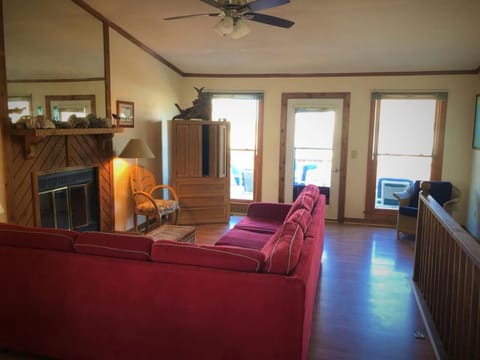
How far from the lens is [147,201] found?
5.08 metres

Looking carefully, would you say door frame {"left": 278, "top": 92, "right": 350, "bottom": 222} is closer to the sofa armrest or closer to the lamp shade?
the sofa armrest

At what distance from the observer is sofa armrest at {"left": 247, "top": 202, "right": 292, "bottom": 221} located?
4418 mm

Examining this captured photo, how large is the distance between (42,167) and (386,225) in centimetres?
494

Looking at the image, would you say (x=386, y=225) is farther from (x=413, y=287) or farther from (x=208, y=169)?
(x=208, y=169)

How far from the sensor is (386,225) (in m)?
5.95

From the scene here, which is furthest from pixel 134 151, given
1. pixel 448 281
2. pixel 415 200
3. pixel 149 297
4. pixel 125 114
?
pixel 415 200

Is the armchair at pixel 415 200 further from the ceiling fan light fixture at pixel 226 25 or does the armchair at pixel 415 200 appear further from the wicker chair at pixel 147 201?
the ceiling fan light fixture at pixel 226 25

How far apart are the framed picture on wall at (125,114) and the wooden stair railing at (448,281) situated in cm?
361

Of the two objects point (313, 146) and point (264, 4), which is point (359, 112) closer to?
point (313, 146)

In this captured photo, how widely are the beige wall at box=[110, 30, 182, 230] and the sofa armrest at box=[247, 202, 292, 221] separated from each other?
1758 millimetres

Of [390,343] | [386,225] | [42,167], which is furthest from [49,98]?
[386,225]

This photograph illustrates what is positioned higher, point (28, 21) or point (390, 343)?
point (28, 21)

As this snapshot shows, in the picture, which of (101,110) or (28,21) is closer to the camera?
(28,21)

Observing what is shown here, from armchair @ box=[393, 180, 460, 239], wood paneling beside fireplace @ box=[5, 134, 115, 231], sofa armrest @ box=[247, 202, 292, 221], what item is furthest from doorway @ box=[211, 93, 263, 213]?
wood paneling beside fireplace @ box=[5, 134, 115, 231]
